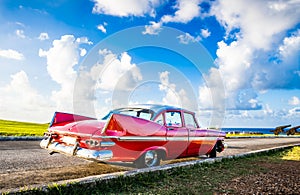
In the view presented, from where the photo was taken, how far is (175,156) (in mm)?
6195

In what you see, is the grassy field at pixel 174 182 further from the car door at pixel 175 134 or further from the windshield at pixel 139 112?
the windshield at pixel 139 112

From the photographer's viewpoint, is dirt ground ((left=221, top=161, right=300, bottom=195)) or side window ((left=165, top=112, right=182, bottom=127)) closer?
dirt ground ((left=221, top=161, right=300, bottom=195))

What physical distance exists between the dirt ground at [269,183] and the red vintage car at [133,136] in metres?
1.65

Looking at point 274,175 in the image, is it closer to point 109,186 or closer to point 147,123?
point 147,123

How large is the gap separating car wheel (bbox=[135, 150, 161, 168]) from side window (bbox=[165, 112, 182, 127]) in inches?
30.7

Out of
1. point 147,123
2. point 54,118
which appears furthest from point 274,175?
point 54,118

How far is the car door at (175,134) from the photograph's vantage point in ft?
19.5

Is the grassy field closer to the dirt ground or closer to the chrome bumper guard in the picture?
the dirt ground

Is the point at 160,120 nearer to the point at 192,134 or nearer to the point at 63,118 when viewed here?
the point at 192,134

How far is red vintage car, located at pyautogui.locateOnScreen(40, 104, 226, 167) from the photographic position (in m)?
4.69

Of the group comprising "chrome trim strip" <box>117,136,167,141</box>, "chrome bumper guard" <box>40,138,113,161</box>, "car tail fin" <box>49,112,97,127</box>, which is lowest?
"chrome bumper guard" <box>40,138,113,161</box>

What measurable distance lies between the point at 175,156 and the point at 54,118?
295cm

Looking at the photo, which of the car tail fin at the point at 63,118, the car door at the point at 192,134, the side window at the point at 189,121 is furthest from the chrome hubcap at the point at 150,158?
the car tail fin at the point at 63,118

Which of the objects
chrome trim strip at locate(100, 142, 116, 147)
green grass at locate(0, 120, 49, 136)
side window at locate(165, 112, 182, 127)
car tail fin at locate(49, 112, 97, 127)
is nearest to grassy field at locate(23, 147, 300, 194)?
chrome trim strip at locate(100, 142, 116, 147)
